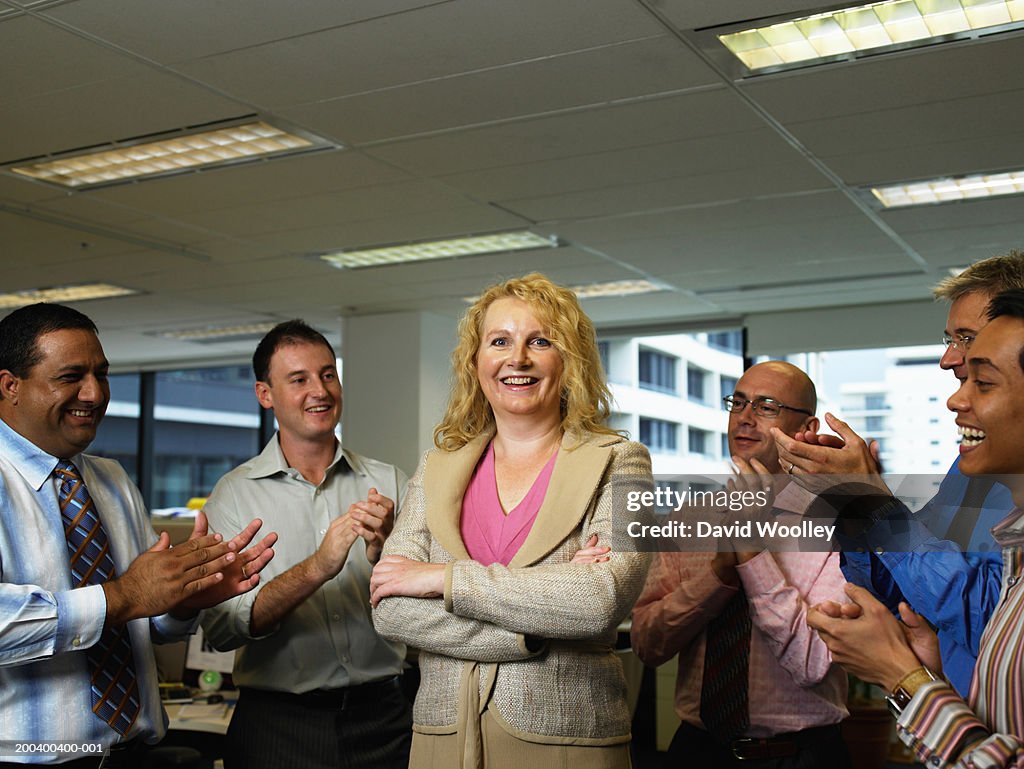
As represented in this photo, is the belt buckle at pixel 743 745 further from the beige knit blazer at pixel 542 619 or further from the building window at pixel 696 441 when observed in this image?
the building window at pixel 696 441

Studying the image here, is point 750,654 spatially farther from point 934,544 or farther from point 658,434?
point 658,434

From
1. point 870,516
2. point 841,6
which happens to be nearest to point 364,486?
point 870,516

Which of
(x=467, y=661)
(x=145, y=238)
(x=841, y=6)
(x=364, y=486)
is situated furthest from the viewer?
(x=145, y=238)

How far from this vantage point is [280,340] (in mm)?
2773

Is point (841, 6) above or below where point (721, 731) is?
above

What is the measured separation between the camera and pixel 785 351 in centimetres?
890

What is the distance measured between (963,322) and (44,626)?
1.77 m

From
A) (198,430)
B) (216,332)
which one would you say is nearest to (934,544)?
(216,332)

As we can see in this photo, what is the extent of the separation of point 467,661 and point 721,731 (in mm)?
577

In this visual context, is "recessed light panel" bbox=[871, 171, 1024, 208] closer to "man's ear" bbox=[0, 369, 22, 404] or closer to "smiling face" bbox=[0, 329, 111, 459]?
"smiling face" bbox=[0, 329, 111, 459]

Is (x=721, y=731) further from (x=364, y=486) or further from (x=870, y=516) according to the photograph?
(x=364, y=486)

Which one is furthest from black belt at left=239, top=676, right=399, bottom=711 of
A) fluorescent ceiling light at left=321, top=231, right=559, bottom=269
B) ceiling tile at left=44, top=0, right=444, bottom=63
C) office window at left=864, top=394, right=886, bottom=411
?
office window at left=864, top=394, right=886, bottom=411

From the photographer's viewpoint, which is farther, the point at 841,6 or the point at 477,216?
the point at 477,216

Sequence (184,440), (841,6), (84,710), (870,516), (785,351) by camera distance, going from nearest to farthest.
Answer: (870,516) → (84,710) → (841,6) → (785,351) → (184,440)
